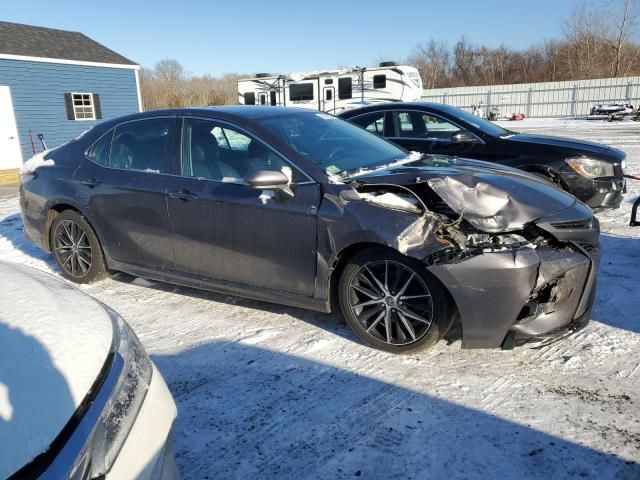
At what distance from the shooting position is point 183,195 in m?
4.02

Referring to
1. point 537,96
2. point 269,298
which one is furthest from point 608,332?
point 537,96

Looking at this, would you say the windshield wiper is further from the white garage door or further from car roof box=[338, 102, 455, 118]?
the white garage door

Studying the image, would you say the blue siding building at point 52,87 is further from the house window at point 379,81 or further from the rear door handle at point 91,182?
the rear door handle at point 91,182

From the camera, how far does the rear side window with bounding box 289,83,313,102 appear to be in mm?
21391

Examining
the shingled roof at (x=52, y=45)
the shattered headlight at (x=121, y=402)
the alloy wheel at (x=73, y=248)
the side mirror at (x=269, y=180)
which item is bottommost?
the alloy wheel at (x=73, y=248)

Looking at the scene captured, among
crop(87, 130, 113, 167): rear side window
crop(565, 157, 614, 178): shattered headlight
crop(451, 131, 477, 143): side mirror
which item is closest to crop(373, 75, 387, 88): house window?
crop(451, 131, 477, 143): side mirror

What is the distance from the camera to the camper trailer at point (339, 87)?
19.8 meters

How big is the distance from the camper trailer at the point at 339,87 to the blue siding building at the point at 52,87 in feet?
17.9

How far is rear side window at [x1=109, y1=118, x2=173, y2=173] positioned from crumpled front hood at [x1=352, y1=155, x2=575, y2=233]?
68.0 inches

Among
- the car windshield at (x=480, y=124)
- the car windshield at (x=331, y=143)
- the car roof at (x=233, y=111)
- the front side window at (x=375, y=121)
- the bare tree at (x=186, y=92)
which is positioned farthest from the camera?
the bare tree at (x=186, y=92)

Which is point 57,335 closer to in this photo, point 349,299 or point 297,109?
point 349,299

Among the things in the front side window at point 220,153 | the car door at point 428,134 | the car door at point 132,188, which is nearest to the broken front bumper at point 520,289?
the front side window at point 220,153

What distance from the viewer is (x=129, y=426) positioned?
167cm

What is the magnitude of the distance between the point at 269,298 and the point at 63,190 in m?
2.47
